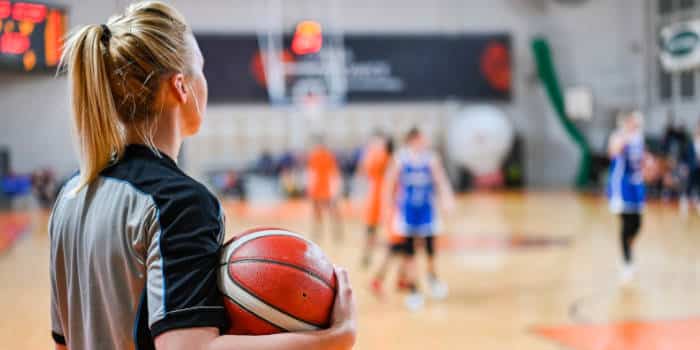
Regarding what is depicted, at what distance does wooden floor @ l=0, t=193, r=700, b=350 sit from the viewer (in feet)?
14.5

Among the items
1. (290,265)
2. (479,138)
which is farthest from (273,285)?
(479,138)

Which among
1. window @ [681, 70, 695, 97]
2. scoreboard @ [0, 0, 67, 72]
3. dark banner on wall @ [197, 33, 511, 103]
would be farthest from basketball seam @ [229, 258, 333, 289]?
dark banner on wall @ [197, 33, 511, 103]

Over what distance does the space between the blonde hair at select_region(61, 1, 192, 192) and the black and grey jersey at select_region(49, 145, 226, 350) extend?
0.04m

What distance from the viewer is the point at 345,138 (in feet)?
57.9

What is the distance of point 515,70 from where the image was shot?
18.8 m

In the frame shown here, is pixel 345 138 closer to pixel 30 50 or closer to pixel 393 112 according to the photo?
pixel 393 112

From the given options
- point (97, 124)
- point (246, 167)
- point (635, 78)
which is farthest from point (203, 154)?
point (97, 124)

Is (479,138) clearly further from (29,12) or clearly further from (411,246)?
(29,12)

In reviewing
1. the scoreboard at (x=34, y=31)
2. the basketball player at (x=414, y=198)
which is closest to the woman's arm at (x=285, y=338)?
the scoreboard at (x=34, y=31)

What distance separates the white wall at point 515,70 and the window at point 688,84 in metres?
5.29

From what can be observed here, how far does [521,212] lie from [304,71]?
249 inches

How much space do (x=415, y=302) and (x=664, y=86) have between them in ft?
18.3

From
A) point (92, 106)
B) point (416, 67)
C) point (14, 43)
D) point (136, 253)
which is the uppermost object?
point (14, 43)

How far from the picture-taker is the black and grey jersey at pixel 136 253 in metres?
1.07
